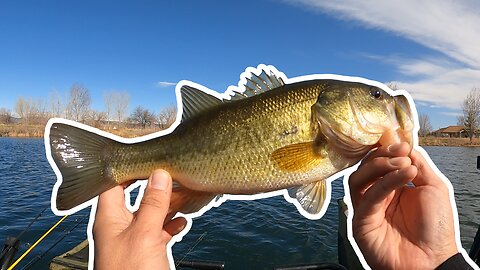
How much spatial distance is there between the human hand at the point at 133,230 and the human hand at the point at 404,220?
1.11m

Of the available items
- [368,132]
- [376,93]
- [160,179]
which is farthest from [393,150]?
[160,179]

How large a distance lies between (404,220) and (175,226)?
146 cm

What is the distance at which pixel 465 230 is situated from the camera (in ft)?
40.7

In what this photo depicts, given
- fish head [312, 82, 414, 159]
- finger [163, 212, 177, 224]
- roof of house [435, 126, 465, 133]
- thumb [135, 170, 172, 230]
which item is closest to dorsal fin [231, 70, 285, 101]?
fish head [312, 82, 414, 159]

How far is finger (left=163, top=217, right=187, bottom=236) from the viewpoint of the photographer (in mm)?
2102

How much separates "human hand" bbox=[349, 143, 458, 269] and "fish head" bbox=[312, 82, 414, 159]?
0.34 feet

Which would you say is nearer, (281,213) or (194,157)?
(194,157)

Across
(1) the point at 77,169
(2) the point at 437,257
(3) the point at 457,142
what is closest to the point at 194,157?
(1) the point at 77,169

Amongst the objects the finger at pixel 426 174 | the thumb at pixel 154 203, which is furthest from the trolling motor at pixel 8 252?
the finger at pixel 426 174

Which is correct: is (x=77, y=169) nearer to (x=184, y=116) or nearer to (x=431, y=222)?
(x=184, y=116)

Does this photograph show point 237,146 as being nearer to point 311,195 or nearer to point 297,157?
point 297,157

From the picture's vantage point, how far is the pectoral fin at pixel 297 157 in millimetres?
1916

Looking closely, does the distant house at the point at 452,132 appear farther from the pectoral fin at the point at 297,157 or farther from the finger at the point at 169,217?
the finger at the point at 169,217

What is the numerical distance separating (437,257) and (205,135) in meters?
1.59
